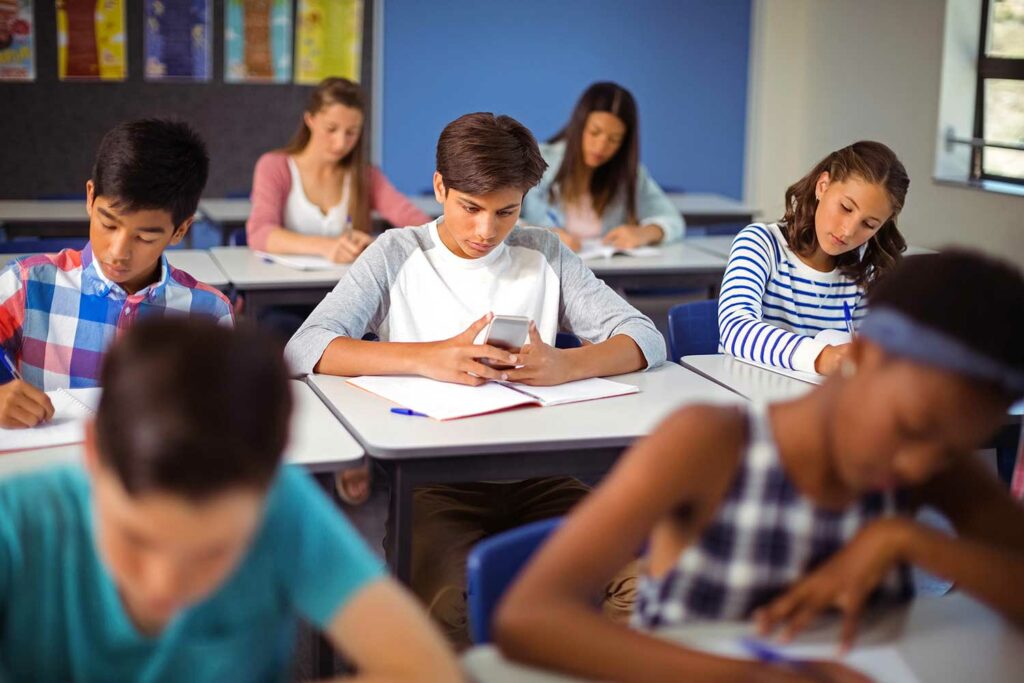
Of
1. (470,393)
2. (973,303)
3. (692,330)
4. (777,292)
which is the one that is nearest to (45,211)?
(692,330)

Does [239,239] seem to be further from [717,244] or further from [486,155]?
[486,155]

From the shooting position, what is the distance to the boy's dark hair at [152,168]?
2.01 m

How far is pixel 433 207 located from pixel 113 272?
2807mm

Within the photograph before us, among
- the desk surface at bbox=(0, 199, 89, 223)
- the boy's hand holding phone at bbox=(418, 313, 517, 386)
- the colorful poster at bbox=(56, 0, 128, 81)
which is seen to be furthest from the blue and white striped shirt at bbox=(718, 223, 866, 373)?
the colorful poster at bbox=(56, 0, 128, 81)

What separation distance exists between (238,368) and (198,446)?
0.07 metres

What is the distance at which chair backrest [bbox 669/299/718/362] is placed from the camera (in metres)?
2.78

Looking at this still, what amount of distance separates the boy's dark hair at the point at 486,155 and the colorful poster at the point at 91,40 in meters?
3.72

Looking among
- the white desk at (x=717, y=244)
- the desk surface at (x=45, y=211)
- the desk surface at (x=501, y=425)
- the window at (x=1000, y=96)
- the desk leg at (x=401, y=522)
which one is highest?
the window at (x=1000, y=96)

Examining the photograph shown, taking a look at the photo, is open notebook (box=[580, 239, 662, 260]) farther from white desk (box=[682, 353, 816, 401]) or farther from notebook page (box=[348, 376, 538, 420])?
notebook page (box=[348, 376, 538, 420])

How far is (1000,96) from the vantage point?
4.49 metres

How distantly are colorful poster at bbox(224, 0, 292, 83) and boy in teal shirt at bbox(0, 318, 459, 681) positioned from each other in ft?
16.3

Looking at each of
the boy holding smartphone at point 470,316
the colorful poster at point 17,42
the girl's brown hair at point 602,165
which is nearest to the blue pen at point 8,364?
the boy holding smartphone at point 470,316

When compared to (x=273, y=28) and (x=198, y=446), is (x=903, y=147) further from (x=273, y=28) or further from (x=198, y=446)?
(x=198, y=446)

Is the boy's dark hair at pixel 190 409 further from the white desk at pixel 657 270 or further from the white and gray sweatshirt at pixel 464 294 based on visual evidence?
the white desk at pixel 657 270
